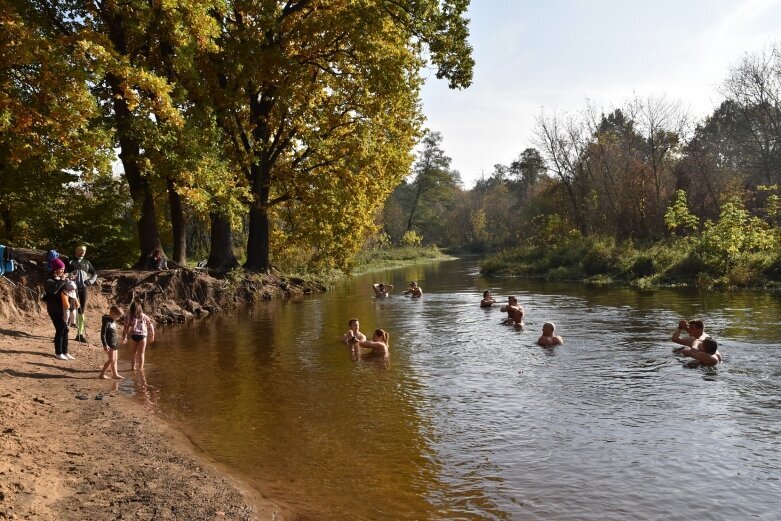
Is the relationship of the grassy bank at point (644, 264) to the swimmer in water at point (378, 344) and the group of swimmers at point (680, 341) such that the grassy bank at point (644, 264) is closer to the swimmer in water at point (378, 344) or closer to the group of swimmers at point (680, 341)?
the group of swimmers at point (680, 341)

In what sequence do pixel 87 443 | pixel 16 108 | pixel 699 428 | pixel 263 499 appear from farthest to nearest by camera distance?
pixel 16 108
pixel 699 428
pixel 87 443
pixel 263 499

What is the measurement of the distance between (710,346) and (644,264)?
21081 millimetres

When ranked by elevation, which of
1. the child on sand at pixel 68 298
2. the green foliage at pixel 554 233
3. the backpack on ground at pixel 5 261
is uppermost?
the green foliage at pixel 554 233

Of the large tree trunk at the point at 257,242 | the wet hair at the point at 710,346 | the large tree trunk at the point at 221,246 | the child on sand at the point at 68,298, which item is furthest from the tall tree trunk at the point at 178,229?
the wet hair at the point at 710,346

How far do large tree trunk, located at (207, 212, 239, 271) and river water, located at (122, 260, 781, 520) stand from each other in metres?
9.19

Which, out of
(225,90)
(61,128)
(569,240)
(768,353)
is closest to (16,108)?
(61,128)

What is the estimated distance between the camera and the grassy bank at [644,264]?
26.4 meters

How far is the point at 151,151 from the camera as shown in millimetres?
20312

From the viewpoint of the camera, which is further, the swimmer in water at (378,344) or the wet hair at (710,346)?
the swimmer in water at (378,344)

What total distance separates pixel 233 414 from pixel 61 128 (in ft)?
36.5

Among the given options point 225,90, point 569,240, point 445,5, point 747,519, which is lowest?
point 747,519

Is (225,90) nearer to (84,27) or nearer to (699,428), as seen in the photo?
(84,27)

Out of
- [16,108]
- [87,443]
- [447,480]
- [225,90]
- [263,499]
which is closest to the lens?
[263,499]

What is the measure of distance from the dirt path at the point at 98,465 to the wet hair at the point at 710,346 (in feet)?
33.0
